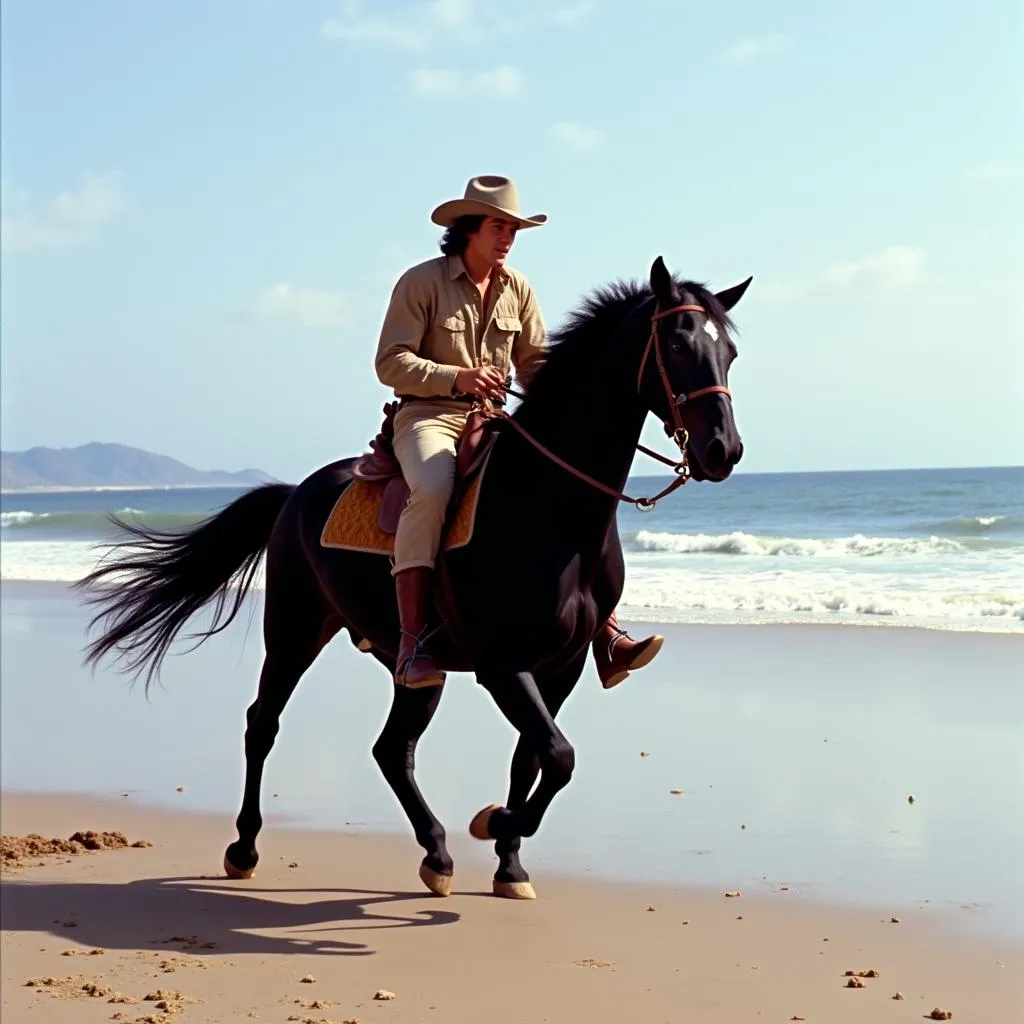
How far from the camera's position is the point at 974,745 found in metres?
7.30

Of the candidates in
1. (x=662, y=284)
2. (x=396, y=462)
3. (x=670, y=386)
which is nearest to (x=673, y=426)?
(x=670, y=386)

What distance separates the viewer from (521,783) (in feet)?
17.2

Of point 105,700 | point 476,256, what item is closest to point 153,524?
point 105,700

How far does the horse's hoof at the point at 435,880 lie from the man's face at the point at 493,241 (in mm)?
2212

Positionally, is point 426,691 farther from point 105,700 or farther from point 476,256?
point 105,700

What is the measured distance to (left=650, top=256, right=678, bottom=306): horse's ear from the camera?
4.39 meters

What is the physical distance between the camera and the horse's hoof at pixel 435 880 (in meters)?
5.25

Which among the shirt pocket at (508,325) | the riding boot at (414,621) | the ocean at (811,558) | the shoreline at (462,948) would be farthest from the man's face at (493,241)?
the ocean at (811,558)

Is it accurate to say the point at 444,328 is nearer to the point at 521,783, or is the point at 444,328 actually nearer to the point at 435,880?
the point at 521,783

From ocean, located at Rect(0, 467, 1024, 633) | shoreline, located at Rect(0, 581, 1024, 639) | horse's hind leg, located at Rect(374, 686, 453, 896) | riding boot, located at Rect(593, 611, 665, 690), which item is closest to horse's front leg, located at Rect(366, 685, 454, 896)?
horse's hind leg, located at Rect(374, 686, 453, 896)

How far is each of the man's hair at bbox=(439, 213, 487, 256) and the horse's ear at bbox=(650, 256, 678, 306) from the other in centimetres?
92

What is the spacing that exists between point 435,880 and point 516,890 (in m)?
0.30

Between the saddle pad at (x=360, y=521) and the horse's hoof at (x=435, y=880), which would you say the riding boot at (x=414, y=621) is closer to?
the saddle pad at (x=360, y=521)

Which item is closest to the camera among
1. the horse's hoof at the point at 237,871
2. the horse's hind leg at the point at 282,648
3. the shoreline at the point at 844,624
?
the horse's hoof at the point at 237,871
